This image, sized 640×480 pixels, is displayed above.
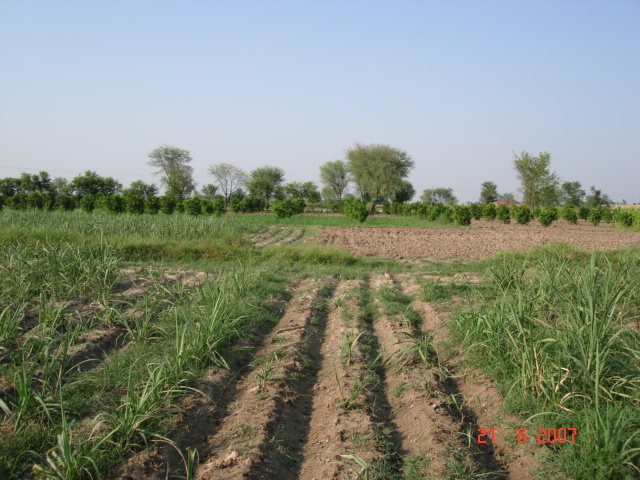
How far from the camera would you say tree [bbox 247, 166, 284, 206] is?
2544 inches

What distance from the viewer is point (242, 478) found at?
2.43 m

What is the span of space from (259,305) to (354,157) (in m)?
48.5

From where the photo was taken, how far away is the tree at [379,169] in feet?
166

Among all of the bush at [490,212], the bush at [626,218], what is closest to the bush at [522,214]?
the bush at [490,212]

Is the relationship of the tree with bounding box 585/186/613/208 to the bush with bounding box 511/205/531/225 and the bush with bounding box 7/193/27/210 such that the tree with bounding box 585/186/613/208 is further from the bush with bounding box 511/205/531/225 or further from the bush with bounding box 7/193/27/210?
the bush with bounding box 7/193/27/210

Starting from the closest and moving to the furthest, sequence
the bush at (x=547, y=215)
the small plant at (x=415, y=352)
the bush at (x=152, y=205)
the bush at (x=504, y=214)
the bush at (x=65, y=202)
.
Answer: the small plant at (x=415, y=352)
the bush at (x=547, y=215)
the bush at (x=504, y=214)
the bush at (x=152, y=205)
the bush at (x=65, y=202)

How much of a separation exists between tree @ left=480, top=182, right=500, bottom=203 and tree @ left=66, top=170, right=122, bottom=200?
167ft

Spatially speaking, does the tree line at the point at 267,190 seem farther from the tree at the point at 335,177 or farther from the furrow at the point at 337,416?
the furrow at the point at 337,416

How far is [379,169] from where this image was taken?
5056cm

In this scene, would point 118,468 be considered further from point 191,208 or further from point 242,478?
point 191,208

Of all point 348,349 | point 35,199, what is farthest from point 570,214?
point 35,199

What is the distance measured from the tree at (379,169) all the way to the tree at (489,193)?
19.7m

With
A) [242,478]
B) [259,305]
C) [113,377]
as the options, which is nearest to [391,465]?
[242,478]
